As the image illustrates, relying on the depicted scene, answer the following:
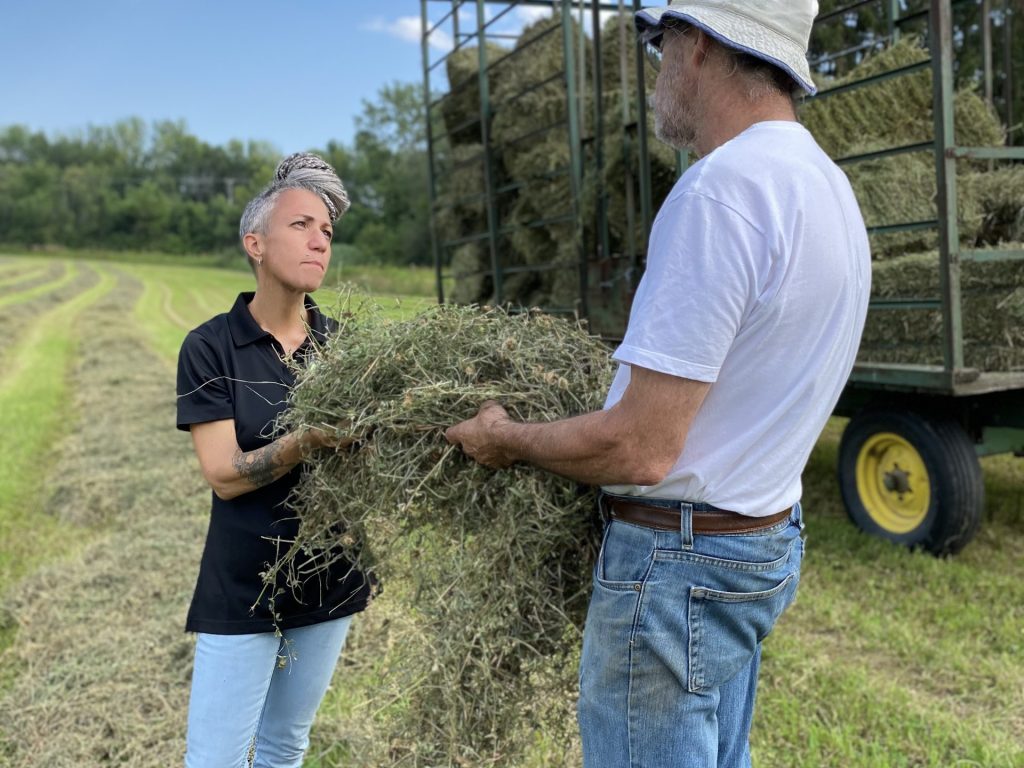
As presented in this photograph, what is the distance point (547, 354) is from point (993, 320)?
3428mm

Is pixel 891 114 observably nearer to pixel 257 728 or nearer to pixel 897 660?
pixel 897 660

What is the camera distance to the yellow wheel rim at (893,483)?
4.86 meters

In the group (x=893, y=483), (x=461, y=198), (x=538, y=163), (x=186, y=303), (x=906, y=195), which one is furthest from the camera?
(x=186, y=303)

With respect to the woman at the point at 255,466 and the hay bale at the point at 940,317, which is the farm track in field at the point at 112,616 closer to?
the woman at the point at 255,466

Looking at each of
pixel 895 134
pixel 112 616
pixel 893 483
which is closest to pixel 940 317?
pixel 893 483

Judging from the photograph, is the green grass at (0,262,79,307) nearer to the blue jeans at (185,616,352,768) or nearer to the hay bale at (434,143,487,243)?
the hay bale at (434,143,487,243)

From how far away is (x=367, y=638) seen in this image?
13.2 ft

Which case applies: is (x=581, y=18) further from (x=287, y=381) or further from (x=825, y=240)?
(x=825, y=240)

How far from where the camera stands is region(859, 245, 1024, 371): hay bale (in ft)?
14.2

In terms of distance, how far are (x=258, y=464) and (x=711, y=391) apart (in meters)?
1.05

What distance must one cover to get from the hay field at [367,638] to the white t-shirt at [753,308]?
87 centimetres

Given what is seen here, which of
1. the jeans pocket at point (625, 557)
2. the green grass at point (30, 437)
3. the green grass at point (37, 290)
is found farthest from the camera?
the green grass at point (37, 290)

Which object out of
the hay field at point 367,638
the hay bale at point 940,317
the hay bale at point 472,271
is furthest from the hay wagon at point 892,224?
the hay bale at point 472,271

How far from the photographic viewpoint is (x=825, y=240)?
4.70ft
